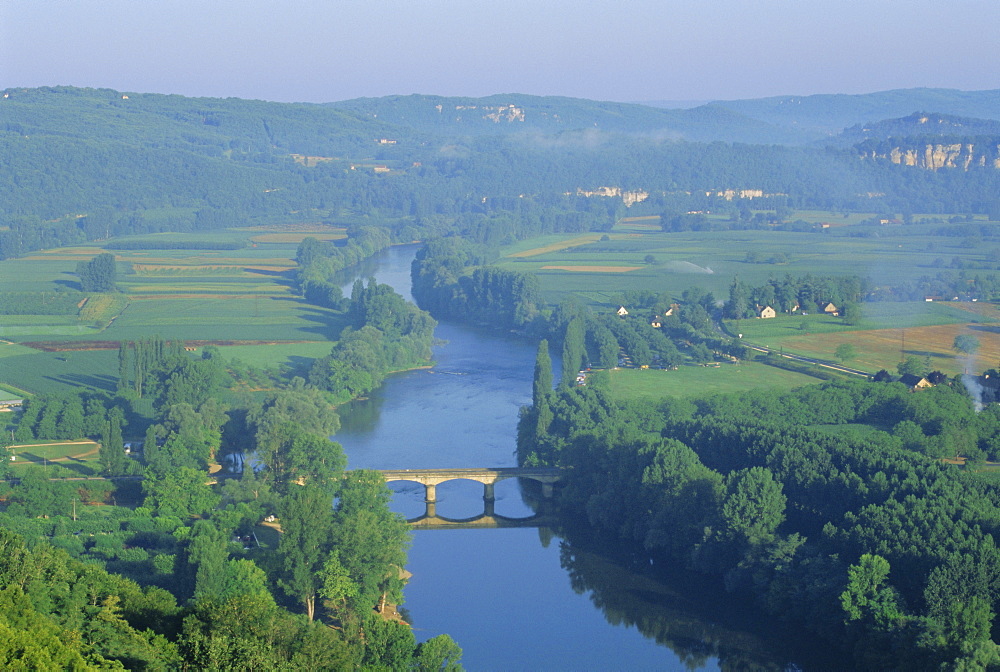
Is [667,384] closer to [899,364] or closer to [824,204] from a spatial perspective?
[899,364]

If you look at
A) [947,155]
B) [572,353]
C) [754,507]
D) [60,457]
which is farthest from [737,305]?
[947,155]

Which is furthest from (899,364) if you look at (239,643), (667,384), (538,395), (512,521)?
(239,643)

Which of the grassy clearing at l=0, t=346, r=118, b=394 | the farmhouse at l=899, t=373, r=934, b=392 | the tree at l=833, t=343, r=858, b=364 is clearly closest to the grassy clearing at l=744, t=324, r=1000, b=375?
the tree at l=833, t=343, r=858, b=364

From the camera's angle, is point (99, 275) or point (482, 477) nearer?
point (482, 477)

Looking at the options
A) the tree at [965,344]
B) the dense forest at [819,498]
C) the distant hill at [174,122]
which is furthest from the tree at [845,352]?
the distant hill at [174,122]

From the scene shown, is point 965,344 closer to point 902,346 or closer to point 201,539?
point 902,346

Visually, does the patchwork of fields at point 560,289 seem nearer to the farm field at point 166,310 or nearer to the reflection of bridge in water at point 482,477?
the farm field at point 166,310

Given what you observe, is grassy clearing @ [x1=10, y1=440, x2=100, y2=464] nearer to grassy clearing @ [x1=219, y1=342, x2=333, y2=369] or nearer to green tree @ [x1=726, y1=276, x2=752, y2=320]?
grassy clearing @ [x1=219, y1=342, x2=333, y2=369]
